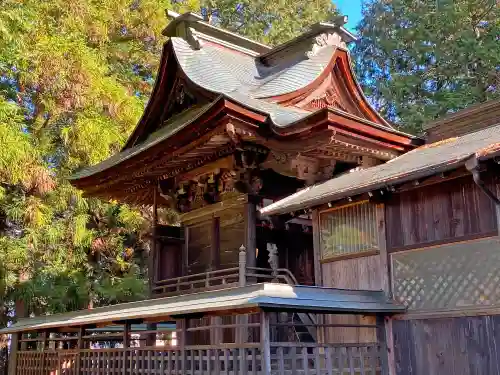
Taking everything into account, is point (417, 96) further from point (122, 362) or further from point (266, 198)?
point (122, 362)

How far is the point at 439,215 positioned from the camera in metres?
7.61

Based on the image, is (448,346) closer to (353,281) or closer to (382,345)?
(382,345)

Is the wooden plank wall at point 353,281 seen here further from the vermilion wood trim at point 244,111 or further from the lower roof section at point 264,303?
the vermilion wood trim at point 244,111

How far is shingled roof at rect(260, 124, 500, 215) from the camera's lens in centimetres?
711

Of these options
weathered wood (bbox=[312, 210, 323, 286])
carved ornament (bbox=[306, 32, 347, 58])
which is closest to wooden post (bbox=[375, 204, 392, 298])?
weathered wood (bbox=[312, 210, 323, 286])

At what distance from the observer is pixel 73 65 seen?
46.7 ft

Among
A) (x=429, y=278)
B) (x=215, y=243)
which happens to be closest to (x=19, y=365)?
(x=215, y=243)

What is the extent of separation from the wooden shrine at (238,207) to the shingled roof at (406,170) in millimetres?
438

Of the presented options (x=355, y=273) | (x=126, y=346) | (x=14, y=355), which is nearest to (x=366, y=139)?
(x=355, y=273)

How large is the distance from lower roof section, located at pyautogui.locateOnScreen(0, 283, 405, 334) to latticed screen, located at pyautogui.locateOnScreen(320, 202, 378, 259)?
0.83 metres

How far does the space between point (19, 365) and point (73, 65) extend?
7.01 metres

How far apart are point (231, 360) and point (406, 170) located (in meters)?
3.39

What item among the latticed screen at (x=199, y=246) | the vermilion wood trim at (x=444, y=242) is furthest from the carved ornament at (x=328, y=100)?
the vermilion wood trim at (x=444, y=242)

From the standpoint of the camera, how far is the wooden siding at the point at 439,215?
717 centimetres
